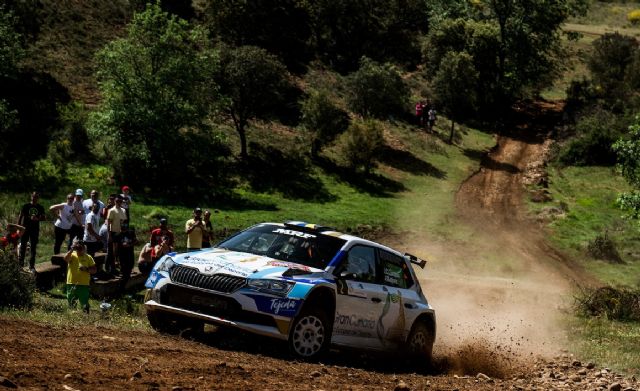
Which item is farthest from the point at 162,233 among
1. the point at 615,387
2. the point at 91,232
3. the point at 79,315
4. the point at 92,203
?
the point at 615,387

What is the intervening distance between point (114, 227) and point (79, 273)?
3.52 metres

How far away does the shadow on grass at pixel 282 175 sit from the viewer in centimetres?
3425

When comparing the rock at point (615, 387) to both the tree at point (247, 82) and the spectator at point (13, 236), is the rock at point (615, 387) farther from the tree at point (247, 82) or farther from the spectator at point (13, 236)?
the tree at point (247, 82)

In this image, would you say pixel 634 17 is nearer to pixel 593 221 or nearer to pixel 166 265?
pixel 593 221

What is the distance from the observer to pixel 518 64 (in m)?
56.8

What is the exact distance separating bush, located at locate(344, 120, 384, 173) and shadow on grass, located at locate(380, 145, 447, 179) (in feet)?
8.13

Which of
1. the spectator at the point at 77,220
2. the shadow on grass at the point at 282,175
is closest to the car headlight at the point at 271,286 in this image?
the spectator at the point at 77,220

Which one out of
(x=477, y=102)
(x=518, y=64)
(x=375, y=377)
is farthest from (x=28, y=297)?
(x=518, y=64)

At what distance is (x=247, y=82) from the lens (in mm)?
36250

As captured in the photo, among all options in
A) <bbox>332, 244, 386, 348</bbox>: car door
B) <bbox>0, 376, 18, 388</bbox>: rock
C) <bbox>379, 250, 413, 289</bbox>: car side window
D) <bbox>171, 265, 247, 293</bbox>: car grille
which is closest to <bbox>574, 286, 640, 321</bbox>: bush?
<bbox>379, 250, 413, 289</bbox>: car side window

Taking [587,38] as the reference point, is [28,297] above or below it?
below

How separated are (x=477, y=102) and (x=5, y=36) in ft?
109

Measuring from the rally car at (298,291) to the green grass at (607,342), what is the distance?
3092mm

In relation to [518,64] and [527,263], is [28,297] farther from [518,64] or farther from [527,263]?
[518,64]
